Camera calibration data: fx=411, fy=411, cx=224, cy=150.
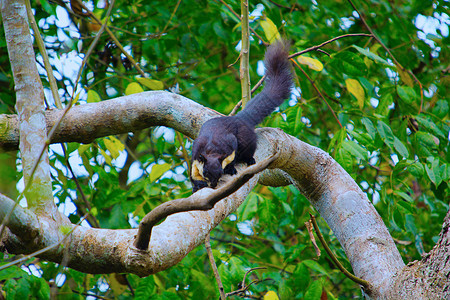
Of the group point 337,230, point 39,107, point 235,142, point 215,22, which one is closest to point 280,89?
point 235,142

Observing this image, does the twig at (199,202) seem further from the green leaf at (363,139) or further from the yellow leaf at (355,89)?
the yellow leaf at (355,89)

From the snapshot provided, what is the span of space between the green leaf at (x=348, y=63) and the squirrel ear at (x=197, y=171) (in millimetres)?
1230

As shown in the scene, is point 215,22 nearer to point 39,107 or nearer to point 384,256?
point 39,107

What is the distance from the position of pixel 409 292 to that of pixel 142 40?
3.79 meters

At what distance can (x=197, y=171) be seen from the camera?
3078 mm

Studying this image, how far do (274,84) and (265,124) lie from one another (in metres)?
0.36

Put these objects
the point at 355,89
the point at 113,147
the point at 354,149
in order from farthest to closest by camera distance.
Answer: the point at 113,147, the point at 355,89, the point at 354,149

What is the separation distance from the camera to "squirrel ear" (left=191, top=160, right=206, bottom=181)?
9.98 ft

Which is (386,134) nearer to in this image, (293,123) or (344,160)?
(344,160)

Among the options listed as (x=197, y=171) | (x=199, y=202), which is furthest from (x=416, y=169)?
(x=199, y=202)

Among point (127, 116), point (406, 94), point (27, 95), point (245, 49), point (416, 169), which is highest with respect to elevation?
point (27, 95)

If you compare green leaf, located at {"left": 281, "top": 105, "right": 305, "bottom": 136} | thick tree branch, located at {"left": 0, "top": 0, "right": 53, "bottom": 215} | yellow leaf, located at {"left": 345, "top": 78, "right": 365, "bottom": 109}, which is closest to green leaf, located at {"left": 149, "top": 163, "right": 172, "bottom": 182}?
green leaf, located at {"left": 281, "top": 105, "right": 305, "bottom": 136}

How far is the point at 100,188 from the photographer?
380 cm

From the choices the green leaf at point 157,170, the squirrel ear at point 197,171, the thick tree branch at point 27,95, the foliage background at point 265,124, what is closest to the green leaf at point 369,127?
the foliage background at point 265,124
